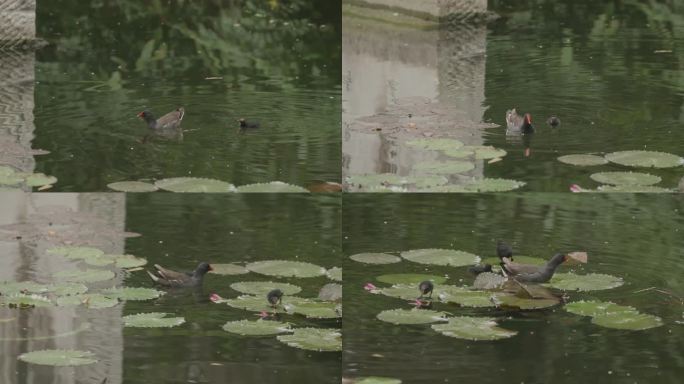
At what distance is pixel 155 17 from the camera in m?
11.0

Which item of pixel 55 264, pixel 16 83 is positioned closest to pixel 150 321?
pixel 55 264

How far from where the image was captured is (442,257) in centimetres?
730

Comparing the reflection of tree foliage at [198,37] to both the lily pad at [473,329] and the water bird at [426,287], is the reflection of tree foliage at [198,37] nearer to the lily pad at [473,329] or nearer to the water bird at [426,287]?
the water bird at [426,287]

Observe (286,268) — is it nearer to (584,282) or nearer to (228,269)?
(228,269)

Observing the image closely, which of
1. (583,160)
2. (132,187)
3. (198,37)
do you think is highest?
(198,37)

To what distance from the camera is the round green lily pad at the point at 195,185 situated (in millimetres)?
7895

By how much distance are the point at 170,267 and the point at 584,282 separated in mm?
1707

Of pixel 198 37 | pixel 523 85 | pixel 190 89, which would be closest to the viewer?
pixel 523 85

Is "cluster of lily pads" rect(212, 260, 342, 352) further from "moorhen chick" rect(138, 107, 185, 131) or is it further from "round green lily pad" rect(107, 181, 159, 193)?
"moorhen chick" rect(138, 107, 185, 131)

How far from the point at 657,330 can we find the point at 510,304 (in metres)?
0.58

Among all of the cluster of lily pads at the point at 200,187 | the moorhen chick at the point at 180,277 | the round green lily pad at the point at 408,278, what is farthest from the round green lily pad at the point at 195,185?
the round green lily pad at the point at 408,278

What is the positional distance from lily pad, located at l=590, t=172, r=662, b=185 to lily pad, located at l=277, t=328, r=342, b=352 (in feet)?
5.70

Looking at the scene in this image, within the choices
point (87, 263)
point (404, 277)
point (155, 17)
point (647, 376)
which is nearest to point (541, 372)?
point (647, 376)

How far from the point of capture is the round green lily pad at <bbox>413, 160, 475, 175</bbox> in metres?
7.93
